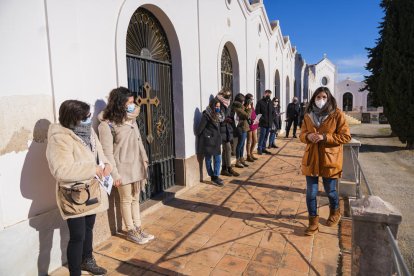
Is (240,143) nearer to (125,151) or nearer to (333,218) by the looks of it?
(333,218)

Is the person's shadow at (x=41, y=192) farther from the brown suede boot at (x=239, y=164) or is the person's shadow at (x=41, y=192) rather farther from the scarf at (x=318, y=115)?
the brown suede boot at (x=239, y=164)

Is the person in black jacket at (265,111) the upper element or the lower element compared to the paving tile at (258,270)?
upper

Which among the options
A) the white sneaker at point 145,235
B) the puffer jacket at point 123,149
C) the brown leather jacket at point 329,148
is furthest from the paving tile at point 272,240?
the puffer jacket at point 123,149

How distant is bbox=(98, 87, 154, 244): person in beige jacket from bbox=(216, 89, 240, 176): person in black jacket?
271 cm

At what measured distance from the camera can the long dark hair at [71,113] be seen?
266cm

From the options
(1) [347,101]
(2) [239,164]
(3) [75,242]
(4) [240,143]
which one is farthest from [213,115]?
(1) [347,101]

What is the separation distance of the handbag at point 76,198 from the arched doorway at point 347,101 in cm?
4867

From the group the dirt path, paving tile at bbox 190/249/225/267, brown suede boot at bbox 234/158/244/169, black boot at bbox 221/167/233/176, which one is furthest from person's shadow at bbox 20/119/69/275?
the dirt path

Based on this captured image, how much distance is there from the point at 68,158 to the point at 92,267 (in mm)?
1205

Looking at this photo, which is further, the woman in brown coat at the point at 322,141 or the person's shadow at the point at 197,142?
the person's shadow at the point at 197,142

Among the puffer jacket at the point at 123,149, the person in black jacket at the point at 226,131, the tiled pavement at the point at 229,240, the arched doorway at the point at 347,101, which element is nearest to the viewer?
the tiled pavement at the point at 229,240

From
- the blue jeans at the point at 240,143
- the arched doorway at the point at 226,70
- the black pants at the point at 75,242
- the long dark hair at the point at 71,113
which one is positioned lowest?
the black pants at the point at 75,242

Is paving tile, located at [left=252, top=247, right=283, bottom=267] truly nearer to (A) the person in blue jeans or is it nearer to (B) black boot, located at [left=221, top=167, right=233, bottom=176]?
(B) black boot, located at [left=221, top=167, right=233, bottom=176]

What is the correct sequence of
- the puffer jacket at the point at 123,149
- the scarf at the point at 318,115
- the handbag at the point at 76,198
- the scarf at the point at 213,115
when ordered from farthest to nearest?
the scarf at the point at 213,115, the scarf at the point at 318,115, the puffer jacket at the point at 123,149, the handbag at the point at 76,198
